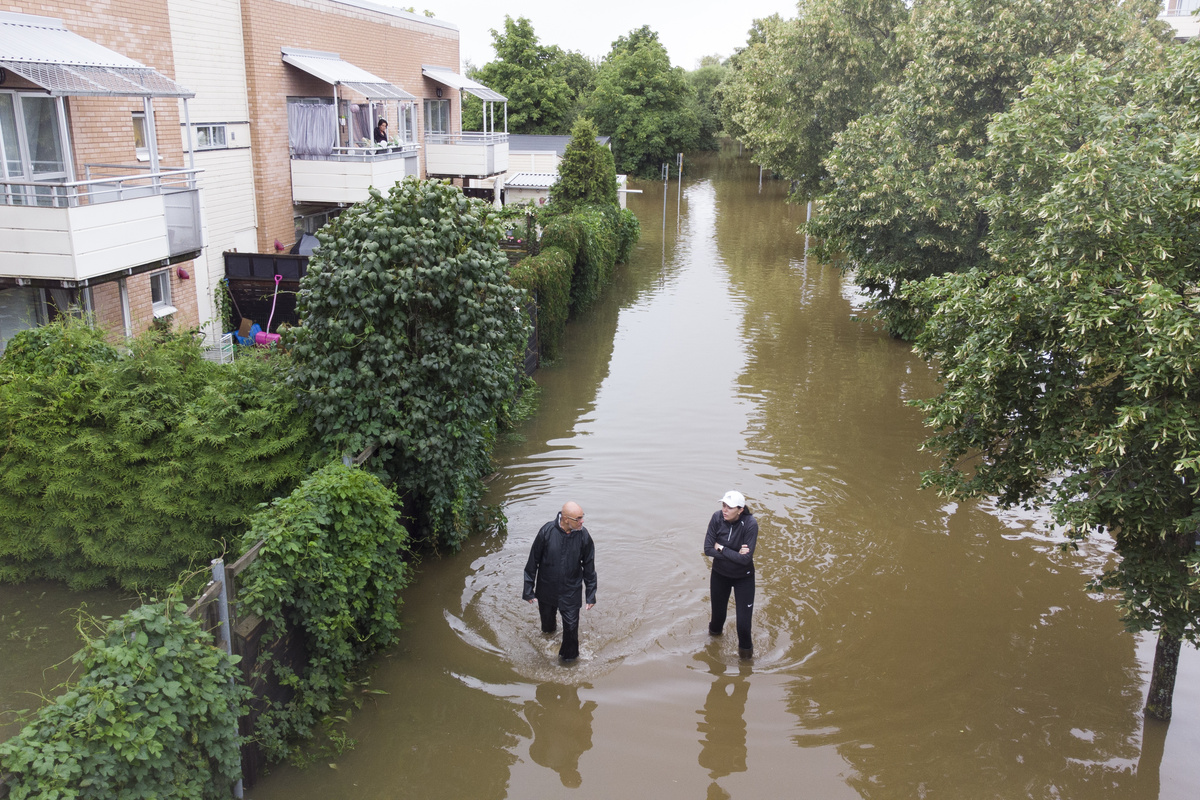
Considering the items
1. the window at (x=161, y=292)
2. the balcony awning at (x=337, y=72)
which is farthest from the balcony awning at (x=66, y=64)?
the balcony awning at (x=337, y=72)

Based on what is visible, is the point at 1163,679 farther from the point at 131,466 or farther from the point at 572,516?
the point at 131,466

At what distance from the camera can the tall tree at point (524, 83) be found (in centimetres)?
6228

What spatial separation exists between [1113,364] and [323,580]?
621 centimetres

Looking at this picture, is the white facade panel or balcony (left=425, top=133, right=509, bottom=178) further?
balcony (left=425, top=133, right=509, bottom=178)

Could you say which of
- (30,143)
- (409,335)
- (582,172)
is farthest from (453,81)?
(409,335)

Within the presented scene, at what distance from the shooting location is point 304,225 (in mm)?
21656

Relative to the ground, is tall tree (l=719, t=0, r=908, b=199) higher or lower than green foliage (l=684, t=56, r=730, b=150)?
lower

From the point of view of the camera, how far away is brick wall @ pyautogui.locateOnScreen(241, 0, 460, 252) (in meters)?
18.8

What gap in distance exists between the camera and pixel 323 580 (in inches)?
258

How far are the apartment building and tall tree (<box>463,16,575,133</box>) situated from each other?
34.9m

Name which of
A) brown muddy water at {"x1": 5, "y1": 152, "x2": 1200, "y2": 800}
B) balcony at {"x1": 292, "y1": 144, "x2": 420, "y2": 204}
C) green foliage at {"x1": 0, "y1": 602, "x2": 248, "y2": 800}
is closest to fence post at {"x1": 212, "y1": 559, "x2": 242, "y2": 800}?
green foliage at {"x1": 0, "y1": 602, "x2": 248, "y2": 800}

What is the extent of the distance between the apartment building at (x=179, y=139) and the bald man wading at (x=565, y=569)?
5262 millimetres

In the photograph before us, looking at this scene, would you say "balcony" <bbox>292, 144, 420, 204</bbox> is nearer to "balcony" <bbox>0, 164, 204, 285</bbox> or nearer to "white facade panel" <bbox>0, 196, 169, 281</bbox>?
"balcony" <bbox>0, 164, 204, 285</bbox>

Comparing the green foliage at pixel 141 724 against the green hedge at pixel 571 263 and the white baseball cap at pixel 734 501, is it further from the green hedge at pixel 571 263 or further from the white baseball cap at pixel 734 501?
the green hedge at pixel 571 263
